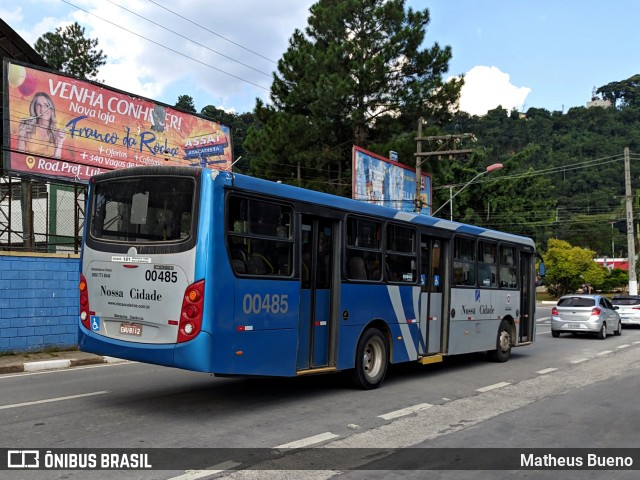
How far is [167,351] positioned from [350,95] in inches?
1067

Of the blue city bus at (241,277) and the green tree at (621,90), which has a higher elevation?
the green tree at (621,90)

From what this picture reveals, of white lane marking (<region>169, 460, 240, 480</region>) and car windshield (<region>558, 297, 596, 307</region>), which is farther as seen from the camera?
car windshield (<region>558, 297, 596, 307</region>)

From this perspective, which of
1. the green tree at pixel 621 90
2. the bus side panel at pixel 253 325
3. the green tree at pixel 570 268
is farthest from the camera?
the green tree at pixel 621 90

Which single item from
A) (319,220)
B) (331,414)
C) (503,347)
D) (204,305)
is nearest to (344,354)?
(331,414)

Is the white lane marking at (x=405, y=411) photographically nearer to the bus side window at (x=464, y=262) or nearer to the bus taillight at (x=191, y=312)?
the bus taillight at (x=191, y=312)

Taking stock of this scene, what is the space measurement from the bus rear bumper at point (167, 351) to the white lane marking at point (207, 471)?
1.42 metres

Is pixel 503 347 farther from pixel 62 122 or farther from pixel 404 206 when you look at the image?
pixel 404 206

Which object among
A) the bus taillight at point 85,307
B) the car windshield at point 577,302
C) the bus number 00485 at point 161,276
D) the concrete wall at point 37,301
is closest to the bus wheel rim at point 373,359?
the bus number 00485 at point 161,276

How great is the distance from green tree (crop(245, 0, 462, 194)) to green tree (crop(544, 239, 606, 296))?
79.6ft

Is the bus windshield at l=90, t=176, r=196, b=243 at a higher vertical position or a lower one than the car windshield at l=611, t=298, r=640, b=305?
higher

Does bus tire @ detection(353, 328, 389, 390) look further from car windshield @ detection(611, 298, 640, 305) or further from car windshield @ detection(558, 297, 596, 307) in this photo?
car windshield @ detection(611, 298, 640, 305)

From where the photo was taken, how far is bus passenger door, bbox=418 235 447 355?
1092 cm

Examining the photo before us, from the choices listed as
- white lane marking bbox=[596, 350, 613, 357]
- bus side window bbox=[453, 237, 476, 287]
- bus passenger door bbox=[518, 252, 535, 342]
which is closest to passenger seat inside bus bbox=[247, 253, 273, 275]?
bus side window bbox=[453, 237, 476, 287]

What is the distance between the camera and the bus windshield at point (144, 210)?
7195 millimetres
